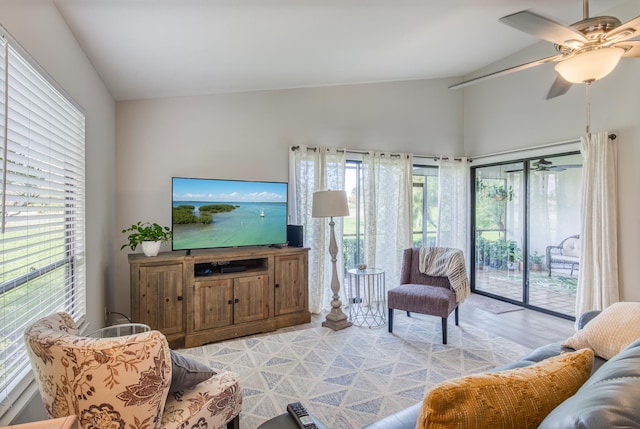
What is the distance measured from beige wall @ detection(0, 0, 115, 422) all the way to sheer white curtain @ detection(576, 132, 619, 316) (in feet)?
15.4

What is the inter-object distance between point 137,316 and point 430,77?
185 inches

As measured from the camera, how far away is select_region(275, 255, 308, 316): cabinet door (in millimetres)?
3568

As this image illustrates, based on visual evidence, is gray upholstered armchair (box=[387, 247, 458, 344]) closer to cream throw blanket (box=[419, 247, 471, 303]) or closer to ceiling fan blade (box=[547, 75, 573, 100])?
cream throw blanket (box=[419, 247, 471, 303])

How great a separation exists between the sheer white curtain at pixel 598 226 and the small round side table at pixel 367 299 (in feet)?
7.19

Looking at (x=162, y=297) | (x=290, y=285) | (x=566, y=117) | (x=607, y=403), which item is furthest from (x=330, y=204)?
(x=566, y=117)

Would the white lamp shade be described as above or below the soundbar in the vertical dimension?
above

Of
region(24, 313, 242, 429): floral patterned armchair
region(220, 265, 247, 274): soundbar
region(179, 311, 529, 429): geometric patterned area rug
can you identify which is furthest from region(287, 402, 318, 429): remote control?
region(220, 265, 247, 274): soundbar

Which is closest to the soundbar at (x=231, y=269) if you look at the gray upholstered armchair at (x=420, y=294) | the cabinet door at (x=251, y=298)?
the cabinet door at (x=251, y=298)

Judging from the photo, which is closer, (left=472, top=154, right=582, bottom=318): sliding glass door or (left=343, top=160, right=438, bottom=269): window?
(left=472, top=154, right=582, bottom=318): sliding glass door

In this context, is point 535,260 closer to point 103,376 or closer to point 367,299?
point 367,299

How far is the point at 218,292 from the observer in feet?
10.6

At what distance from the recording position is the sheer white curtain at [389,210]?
14.9 feet

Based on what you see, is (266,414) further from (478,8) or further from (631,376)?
(478,8)

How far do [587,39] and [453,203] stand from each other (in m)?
3.34
